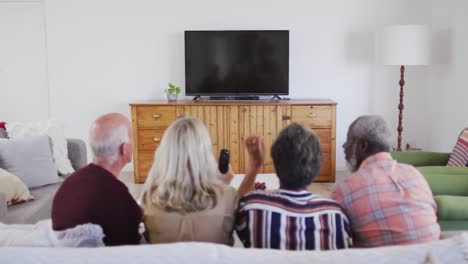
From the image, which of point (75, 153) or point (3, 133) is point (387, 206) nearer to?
point (75, 153)

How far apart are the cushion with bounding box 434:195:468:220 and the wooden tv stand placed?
8.41 feet

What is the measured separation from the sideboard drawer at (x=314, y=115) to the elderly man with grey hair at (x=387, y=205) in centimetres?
305

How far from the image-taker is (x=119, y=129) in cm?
189

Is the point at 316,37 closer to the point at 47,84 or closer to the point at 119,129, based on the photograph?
the point at 47,84

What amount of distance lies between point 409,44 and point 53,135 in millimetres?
3330

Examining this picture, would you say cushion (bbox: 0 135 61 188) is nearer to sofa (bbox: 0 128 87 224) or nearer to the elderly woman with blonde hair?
sofa (bbox: 0 128 87 224)

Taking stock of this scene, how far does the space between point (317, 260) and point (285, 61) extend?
398 centimetres

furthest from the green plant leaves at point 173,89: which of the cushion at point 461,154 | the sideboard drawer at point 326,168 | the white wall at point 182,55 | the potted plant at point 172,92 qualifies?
the cushion at point 461,154

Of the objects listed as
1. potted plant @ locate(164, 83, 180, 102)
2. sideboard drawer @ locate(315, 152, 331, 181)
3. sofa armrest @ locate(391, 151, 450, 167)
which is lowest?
sideboard drawer @ locate(315, 152, 331, 181)

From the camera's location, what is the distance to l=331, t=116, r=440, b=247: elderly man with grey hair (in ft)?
5.58

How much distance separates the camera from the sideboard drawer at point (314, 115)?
4875 mm

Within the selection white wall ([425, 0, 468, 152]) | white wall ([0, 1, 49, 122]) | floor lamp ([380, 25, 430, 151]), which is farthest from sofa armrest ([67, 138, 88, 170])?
white wall ([425, 0, 468, 152])

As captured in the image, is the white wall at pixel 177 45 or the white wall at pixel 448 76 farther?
the white wall at pixel 177 45

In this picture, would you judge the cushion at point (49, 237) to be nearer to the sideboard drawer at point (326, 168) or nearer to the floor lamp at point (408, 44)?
the sideboard drawer at point (326, 168)
